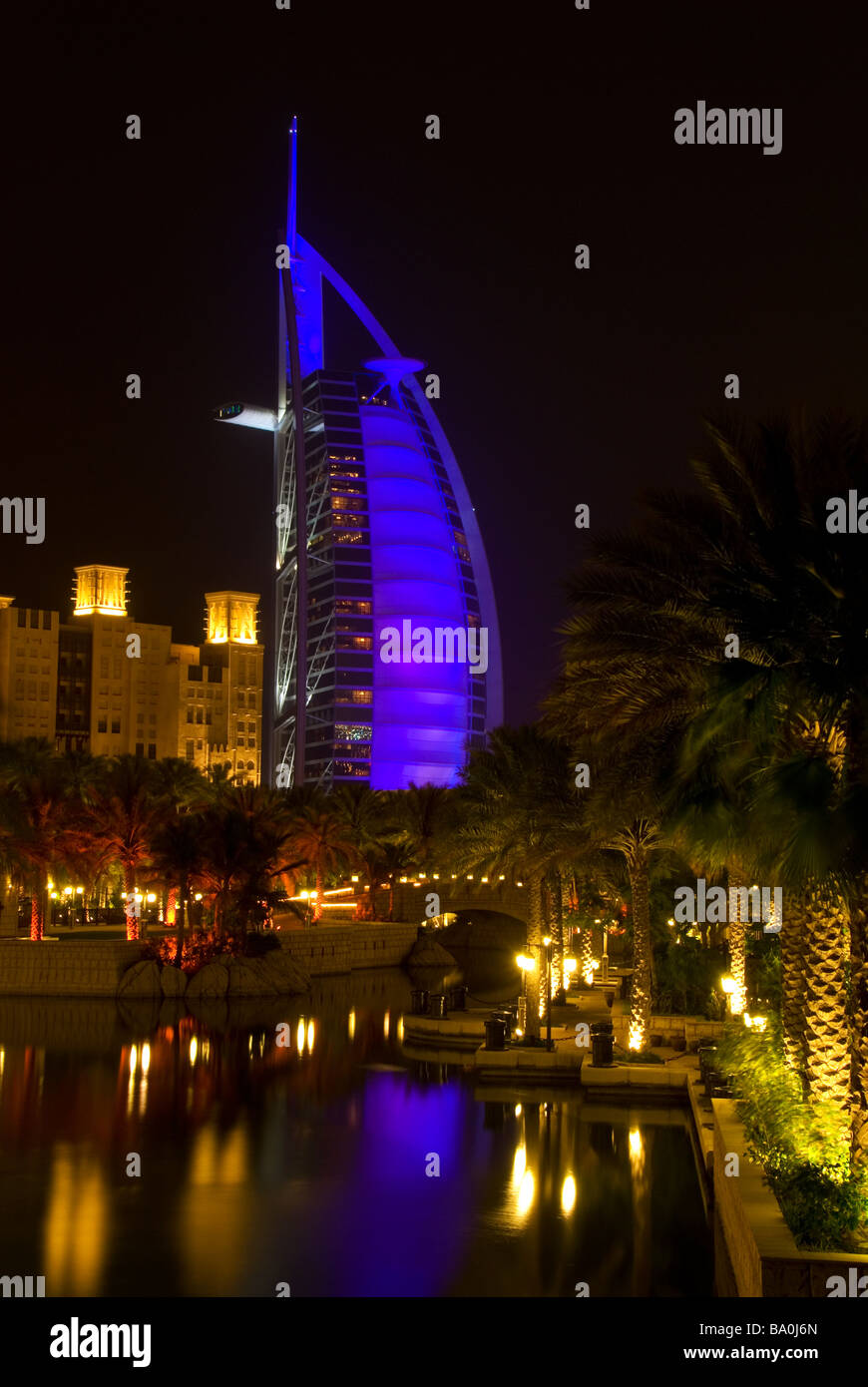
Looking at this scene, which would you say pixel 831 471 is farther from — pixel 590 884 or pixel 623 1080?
pixel 590 884

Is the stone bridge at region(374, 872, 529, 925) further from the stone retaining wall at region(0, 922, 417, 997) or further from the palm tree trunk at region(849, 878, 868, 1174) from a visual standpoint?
the palm tree trunk at region(849, 878, 868, 1174)

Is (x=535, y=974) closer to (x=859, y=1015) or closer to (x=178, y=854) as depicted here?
(x=178, y=854)

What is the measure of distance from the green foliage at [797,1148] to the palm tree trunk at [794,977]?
26 centimetres

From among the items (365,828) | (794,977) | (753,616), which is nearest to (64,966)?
(365,828)

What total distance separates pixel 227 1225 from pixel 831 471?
10.9m

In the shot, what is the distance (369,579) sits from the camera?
407 feet

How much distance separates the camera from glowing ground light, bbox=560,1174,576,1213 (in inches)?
703

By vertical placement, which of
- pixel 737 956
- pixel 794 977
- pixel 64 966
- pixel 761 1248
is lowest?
pixel 64 966

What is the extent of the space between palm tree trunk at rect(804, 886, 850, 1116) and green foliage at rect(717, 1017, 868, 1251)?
0.26 metres

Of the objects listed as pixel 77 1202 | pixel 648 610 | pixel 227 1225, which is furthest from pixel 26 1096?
pixel 648 610

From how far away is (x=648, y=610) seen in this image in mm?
15773

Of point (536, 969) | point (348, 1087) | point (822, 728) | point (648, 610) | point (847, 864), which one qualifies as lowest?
point (348, 1087)

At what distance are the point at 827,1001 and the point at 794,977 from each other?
897 mm

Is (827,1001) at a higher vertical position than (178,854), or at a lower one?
lower
